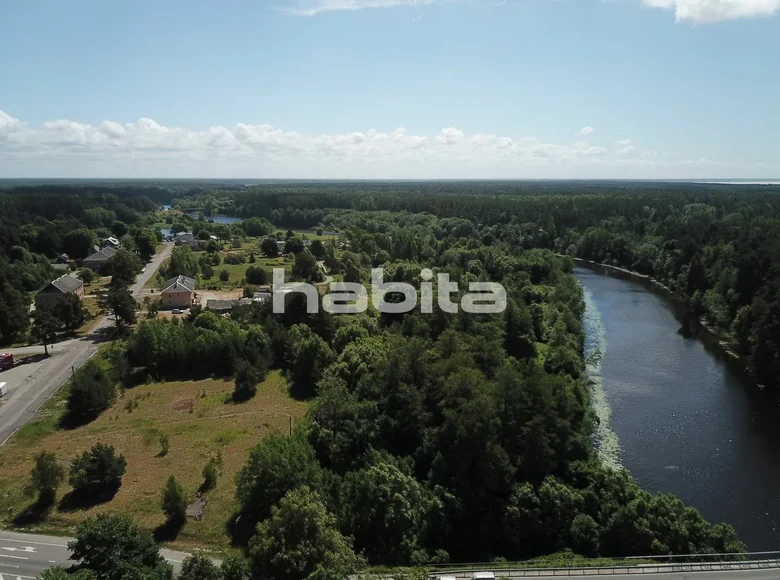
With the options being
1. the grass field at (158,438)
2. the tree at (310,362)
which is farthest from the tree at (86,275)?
the tree at (310,362)

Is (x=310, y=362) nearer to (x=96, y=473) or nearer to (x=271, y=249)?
(x=96, y=473)

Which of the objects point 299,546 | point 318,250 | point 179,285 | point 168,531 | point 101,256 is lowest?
point 168,531

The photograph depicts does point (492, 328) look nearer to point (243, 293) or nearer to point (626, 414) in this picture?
point (626, 414)

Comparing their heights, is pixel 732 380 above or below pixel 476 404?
below

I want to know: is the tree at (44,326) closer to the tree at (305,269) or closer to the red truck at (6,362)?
the red truck at (6,362)

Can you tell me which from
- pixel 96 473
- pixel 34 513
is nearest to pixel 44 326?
pixel 96 473

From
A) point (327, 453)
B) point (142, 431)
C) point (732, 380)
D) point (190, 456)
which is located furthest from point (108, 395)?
point (732, 380)

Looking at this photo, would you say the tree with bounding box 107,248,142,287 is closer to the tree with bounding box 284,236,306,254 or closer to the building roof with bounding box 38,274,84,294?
the building roof with bounding box 38,274,84,294
